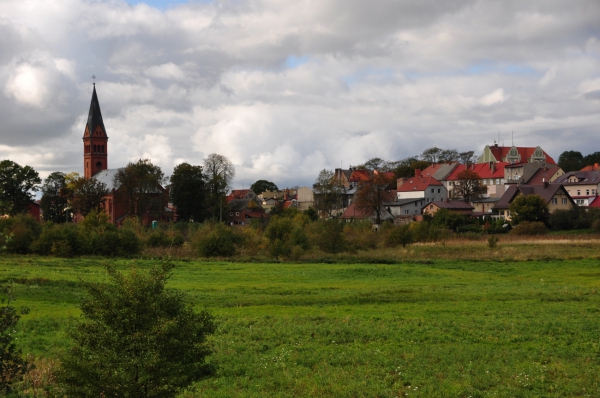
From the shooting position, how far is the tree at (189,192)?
122 meters

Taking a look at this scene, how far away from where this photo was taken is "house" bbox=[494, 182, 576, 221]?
105m

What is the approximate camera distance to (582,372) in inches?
683

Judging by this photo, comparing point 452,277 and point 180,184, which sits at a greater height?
point 180,184

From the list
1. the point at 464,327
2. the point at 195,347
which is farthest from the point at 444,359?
the point at 195,347

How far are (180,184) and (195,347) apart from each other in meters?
111

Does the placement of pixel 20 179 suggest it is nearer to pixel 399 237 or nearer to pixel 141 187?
pixel 141 187

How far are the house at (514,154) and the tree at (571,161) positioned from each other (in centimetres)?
1445

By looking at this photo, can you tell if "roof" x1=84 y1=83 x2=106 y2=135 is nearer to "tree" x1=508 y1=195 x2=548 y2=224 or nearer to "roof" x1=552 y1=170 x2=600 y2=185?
"tree" x1=508 y1=195 x2=548 y2=224

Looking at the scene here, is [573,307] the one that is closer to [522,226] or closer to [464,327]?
[464,327]

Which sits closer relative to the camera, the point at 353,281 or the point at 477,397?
the point at 477,397

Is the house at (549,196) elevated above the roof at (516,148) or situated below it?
below

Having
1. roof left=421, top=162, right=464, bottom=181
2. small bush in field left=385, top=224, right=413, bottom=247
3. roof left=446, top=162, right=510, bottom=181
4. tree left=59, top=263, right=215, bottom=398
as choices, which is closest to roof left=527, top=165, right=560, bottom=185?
roof left=446, top=162, right=510, bottom=181

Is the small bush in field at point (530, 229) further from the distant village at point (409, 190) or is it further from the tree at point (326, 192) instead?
the tree at point (326, 192)

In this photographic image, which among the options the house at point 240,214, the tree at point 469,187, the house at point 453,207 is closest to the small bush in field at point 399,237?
the house at point 453,207
